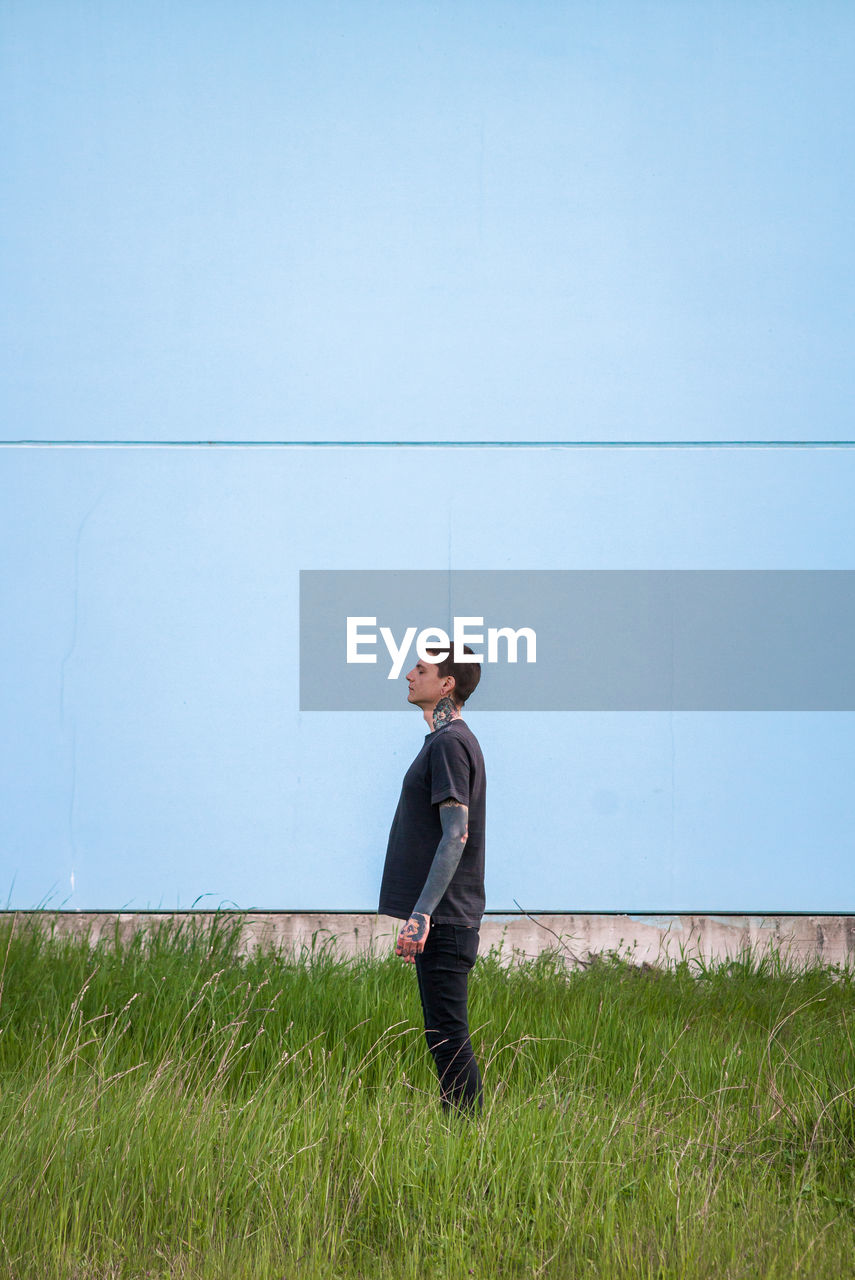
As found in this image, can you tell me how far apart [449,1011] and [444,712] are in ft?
3.63

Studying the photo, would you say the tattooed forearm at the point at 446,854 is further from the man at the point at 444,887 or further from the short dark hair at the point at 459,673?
the short dark hair at the point at 459,673

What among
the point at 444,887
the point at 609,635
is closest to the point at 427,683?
the point at 444,887

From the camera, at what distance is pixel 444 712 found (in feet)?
12.2

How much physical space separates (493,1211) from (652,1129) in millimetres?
763

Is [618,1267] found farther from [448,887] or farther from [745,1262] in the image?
[448,887]

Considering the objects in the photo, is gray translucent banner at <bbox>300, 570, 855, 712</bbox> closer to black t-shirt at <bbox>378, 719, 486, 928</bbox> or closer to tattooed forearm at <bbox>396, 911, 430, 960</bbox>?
black t-shirt at <bbox>378, 719, 486, 928</bbox>

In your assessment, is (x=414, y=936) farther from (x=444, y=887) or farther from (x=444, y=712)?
(x=444, y=712)

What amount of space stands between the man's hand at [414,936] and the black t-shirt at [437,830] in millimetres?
131

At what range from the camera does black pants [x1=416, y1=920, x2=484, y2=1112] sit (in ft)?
11.4

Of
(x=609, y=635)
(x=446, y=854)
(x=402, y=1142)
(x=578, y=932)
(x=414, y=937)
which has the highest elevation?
(x=609, y=635)

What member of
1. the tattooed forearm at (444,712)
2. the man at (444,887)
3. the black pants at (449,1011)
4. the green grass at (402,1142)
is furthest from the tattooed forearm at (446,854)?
the green grass at (402,1142)

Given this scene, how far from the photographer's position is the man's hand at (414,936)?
3.31 meters

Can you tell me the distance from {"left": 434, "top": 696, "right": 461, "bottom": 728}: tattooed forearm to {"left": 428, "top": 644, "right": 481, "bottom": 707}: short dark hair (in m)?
0.03

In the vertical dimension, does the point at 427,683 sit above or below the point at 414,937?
above
